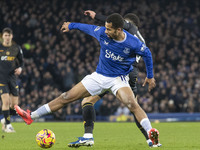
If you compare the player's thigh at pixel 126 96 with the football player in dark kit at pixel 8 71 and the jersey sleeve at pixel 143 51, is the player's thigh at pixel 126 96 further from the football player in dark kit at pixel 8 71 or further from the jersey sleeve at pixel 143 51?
the football player in dark kit at pixel 8 71

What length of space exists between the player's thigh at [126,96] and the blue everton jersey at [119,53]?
32 cm

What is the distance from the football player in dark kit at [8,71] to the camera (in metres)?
10.6

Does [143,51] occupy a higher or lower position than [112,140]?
higher

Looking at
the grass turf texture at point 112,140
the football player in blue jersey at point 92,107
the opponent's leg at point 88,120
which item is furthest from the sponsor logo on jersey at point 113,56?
the grass turf texture at point 112,140

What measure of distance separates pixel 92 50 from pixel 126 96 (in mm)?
15236

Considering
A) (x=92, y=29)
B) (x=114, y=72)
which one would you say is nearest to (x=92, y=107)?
(x=114, y=72)

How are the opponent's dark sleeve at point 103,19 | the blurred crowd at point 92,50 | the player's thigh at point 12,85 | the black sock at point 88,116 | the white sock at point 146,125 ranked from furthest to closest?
the blurred crowd at point 92,50, the player's thigh at point 12,85, the opponent's dark sleeve at point 103,19, the black sock at point 88,116, the white sock at point 146,125

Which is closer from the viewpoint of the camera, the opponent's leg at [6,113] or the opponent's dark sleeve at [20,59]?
the opponent's leg at [6,113]

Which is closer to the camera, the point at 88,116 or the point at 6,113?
the point at 88,116

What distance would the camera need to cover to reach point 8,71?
10.8 m

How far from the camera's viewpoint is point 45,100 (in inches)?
743

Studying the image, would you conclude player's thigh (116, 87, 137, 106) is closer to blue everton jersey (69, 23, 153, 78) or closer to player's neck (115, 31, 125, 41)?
blue everton jersey (69, 23, 153, 78)

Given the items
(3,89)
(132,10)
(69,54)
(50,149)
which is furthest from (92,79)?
(132,10)

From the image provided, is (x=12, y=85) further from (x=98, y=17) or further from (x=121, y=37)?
(x=121, y=37)
